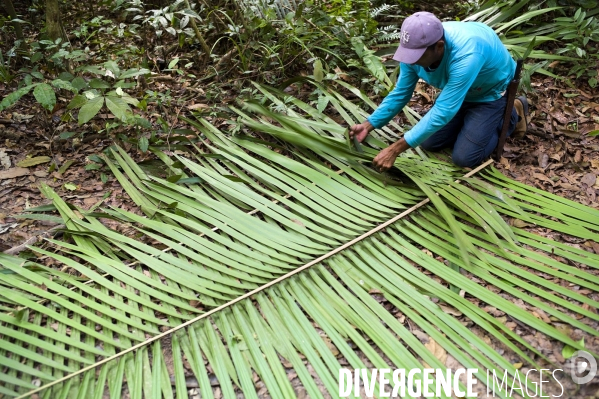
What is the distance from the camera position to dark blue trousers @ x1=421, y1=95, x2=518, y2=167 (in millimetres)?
2553

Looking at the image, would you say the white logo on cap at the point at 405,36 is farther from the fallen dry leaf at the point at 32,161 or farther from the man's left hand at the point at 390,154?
the fallen dry leaf at the point at 32,161

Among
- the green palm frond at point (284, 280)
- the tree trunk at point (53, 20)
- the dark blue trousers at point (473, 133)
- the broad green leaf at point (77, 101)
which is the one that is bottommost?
the green palm frond at point (284, 280)

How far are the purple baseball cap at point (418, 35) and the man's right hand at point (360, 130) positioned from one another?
472mm

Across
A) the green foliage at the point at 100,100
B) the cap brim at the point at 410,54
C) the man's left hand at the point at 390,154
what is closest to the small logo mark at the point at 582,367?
the man's left hand at the point at 390,154

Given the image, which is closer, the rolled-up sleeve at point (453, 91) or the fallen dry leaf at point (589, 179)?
the rolled-up sleeve at point (453, 91)

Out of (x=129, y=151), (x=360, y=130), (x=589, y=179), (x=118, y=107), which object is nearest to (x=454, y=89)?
(x=360, y=130)

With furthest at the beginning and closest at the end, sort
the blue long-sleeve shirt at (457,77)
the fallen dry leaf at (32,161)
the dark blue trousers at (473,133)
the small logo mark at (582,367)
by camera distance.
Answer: the fallen dry leaf at (32,161)
the dark blue trousers at (473,133)
the blue long-sleeve shirt at (457,77)
the small logo mark at (582,367)

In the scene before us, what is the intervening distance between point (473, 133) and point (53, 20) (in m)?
2.68

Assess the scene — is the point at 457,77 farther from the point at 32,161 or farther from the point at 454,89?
the point at 32,161

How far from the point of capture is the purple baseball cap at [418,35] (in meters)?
2.18

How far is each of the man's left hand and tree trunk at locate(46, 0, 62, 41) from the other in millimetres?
2232

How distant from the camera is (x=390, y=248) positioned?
6.91 feet

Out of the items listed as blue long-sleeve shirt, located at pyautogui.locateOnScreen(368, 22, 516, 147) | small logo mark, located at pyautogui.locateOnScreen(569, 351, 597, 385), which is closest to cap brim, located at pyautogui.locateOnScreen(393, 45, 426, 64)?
blue long-sleeve shirt, located at pyautogui.locateOnScreen(368, 22, 516, 147)

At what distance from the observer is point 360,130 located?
103 inches
